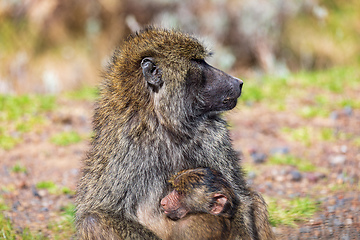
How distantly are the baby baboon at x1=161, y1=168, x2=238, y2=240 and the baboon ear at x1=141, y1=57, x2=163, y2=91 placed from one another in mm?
571

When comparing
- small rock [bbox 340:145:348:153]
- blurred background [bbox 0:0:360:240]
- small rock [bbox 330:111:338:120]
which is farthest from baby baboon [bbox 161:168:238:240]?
small rock [bbox 330:111:338:120]

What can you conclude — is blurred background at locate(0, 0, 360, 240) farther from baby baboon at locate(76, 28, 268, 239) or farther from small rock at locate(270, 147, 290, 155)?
baby baboon at locate(76, 28, 268, 239)

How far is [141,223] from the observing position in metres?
2.74

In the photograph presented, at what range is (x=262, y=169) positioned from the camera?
16.8 feet

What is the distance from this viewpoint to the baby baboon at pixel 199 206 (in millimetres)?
2713

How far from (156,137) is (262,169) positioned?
2.54m

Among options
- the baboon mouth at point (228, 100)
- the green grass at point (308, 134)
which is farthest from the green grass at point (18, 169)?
the green grass at point (308, 134)

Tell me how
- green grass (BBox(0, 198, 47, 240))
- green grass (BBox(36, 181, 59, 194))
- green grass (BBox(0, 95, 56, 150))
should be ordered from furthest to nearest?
green grass (BBox(0, 95, 56, 150)) < green grass (BBox(36, 181, 59, 194)) < green grass (BBox(0, 198, 47, 240))

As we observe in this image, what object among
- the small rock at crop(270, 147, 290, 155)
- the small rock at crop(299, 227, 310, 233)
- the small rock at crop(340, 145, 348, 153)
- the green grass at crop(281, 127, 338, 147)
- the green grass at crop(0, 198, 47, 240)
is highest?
the green grass at crop(281, 127, 338, 147)

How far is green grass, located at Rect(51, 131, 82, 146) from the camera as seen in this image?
5.77 m

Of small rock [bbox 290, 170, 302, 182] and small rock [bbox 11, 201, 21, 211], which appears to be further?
small rock [bbox 290, 170, 302, 182]

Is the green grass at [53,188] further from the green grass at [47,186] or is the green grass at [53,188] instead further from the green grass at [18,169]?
the green grass at [18,169]

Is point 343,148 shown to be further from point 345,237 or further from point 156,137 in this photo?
point 156,137

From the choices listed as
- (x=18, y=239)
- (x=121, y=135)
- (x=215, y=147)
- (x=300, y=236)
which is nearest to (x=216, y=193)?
(x=215, y=147)
